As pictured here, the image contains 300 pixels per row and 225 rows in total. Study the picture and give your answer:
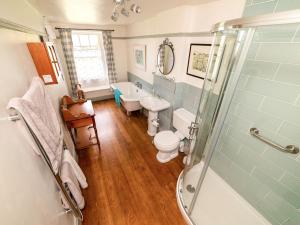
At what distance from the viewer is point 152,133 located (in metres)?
2.97

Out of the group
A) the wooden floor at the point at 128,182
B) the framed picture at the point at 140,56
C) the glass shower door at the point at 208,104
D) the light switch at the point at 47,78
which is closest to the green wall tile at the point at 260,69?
the glass shower door at the point at 208,104

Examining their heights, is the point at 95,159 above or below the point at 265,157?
below

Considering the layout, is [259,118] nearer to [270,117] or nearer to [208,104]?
[270,117]

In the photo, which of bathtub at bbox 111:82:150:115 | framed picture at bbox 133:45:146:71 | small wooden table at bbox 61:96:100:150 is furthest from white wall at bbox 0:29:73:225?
framed picture at bbox 133:45:146:71

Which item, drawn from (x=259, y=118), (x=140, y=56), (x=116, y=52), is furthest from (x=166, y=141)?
(x=116, y=52)

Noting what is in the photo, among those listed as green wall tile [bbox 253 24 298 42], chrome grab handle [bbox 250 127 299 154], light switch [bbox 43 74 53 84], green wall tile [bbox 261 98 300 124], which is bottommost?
chrome grab handle [bbox 250 127 299 154]

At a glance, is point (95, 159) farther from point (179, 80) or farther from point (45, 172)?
point (179, 80)

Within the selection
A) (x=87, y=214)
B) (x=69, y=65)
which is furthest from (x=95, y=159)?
(x=69, y=65)

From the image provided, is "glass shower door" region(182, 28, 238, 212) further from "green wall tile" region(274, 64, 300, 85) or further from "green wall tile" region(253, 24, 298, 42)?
"green wall tile" region(274, 64, 300, 85)

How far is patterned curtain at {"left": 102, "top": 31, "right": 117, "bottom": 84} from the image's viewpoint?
3.91m

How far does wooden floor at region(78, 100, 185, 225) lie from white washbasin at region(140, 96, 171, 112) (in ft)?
2.36

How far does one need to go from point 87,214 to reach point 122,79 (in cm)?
389

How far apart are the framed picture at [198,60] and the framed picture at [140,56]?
1530 millimetres

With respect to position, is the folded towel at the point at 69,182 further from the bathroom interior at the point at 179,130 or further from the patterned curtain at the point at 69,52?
the patterned curtain at the point at 69,52
